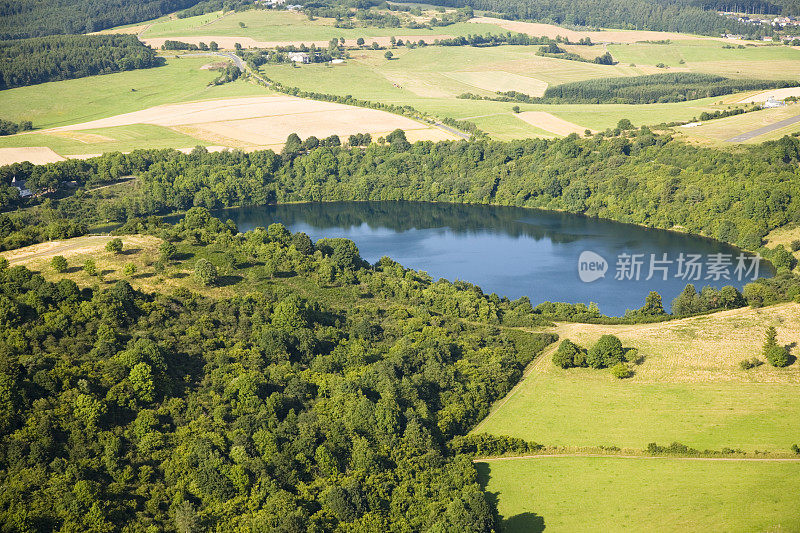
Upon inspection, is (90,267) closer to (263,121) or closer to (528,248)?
(528,248)

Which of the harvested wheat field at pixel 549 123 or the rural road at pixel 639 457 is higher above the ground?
the harvested wheat field at pixel 549 123

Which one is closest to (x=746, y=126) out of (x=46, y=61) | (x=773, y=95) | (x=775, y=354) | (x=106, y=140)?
(x=773, y=95)

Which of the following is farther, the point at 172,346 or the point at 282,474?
the point at 172,346

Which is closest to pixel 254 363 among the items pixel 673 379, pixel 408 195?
pixel 673 379

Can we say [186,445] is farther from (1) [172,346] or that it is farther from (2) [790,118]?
(2) [790,118]

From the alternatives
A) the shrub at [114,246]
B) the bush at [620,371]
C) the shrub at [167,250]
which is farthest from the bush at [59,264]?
the bush at [620,371]

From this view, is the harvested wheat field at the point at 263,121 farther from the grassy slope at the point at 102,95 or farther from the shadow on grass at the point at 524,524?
the shadow on grass at the point at 524,524

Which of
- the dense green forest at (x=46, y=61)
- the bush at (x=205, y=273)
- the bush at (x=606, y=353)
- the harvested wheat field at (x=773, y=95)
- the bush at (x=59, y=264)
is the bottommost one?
the bush at (x=606, y=353)

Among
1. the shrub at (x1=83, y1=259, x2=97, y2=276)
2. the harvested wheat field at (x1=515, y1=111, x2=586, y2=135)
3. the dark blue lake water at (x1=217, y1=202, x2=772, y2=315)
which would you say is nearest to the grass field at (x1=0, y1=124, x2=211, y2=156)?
the dark blue lake water at (x1=217, y1=202, x2=772, y2=315)
